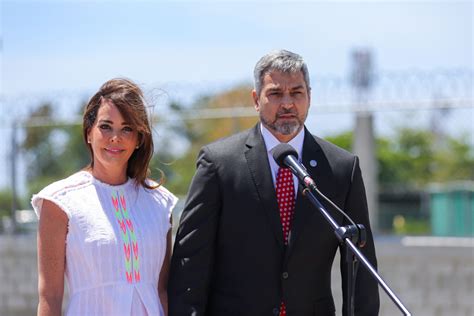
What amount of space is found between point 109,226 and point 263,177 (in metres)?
0.65

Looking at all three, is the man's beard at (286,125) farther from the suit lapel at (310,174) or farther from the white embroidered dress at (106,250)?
the white embroidered dress at (106,250)

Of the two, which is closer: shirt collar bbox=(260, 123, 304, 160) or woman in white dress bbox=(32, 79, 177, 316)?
woman in white dress bbox=(32, 79, 177, 316)

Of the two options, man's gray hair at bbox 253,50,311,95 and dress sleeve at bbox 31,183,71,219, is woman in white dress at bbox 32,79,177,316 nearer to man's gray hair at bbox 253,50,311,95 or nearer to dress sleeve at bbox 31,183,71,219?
dress sleeve at bbox 31,183,71,219

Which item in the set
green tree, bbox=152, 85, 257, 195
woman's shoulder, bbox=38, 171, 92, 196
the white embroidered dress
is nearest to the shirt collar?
the white embroidered dress

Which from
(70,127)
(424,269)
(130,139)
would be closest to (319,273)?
(130,139)

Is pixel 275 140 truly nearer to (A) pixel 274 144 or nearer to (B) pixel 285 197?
(A) pixel 274 144

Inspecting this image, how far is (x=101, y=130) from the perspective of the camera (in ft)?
12.5

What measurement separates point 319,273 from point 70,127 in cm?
547

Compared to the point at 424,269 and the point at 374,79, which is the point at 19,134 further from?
the point at 424,269

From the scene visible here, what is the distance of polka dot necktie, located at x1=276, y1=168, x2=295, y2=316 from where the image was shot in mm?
3867

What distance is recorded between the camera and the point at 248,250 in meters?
3.83

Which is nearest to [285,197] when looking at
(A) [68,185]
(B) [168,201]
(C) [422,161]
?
(B) [168,201]

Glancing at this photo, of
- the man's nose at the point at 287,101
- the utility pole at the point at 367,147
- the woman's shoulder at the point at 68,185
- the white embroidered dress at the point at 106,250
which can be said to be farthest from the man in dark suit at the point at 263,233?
the utility pole at the point at 367,147

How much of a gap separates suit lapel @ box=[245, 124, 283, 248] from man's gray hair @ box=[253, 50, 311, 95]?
0.24 m
